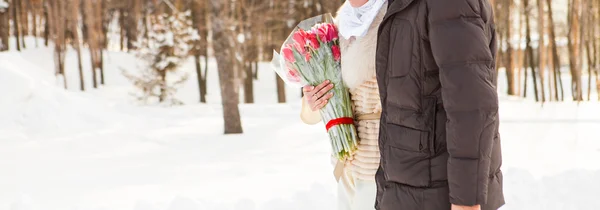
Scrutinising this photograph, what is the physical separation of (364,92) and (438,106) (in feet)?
1.49

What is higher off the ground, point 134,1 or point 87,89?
point 134,1

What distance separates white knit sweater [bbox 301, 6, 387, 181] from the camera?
217 cm

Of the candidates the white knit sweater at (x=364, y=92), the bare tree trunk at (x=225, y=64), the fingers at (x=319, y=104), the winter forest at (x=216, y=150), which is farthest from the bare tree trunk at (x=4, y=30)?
the white knit sweater at (x=364, y=92)

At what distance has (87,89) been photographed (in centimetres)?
2831

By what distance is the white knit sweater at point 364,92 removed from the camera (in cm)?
217

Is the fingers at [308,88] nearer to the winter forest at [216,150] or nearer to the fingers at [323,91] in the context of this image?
the fingers at [323,91]

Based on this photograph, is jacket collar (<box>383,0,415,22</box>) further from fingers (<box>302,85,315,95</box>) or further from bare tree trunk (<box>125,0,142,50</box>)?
bare tree trunk (<box>125,0,142,50</box>)

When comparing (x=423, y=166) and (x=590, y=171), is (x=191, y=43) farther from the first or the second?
(x=423, y=166)

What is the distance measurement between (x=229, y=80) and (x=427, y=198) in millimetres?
9894

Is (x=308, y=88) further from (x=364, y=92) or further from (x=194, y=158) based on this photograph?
(x=194, y=158)

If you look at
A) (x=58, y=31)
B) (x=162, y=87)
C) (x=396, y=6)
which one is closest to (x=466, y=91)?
(x=396, y=6)

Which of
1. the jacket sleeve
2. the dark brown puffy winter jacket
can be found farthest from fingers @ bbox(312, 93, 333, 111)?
the jacket sleeve

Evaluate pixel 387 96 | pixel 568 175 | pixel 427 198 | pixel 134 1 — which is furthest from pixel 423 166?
pixel 134 1

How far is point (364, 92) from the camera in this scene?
7.41 feet
